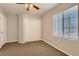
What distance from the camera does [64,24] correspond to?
14.3 feet

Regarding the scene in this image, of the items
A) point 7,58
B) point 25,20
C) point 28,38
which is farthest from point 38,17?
point 7,58

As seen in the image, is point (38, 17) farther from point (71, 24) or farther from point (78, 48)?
point (78, 48)

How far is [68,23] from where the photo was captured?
4.00 meters

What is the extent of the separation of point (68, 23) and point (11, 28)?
4424mm

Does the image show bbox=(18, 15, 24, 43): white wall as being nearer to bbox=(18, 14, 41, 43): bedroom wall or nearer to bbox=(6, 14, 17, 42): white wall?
bbox=(18, 14, 41, 43): bedroom wall

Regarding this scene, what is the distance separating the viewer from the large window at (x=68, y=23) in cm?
347

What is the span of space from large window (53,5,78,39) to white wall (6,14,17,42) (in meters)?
3.20

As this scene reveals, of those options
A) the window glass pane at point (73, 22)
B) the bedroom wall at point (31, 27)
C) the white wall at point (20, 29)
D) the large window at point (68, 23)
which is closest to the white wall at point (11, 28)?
the white wall at point (20, 29)

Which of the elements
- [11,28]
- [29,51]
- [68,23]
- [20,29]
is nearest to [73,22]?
[68,23]

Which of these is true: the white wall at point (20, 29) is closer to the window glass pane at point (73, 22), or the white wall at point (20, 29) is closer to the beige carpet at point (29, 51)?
the beige carpet at point (29, 51)

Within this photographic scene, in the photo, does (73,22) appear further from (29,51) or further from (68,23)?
(29,51)

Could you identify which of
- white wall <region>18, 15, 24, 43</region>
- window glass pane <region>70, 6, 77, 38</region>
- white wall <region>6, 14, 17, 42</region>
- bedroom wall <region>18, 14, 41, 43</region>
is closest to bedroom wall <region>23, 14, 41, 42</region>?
bedroom wall <region>18, 14, 41, 43</region>

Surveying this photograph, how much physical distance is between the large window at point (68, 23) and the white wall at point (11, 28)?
3.20 metres

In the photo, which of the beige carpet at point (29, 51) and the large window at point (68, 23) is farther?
the beige carpet at point (29, 51)
